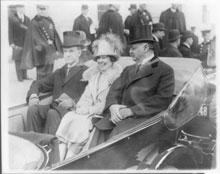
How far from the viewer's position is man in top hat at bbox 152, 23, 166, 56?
7.02 feet

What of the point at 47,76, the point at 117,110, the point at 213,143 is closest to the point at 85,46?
the point at 47,76

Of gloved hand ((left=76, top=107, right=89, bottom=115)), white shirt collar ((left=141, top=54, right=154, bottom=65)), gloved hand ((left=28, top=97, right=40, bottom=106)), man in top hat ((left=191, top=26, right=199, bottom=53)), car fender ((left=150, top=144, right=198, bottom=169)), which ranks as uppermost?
man in top hat ((left=191, top=26, right=199, bottom=53))

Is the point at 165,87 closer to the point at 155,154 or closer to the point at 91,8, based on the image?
the point at 155,154

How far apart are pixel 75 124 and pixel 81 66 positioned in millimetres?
352

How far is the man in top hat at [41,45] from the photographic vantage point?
2.15 m

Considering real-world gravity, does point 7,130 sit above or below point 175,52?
below

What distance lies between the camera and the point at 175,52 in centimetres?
215

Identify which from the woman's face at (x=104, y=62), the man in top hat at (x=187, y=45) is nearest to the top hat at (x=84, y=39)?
the woman's face at (x=104, y=62)

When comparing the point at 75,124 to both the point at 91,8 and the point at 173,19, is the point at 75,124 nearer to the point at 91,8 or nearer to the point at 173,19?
the point at 91,8

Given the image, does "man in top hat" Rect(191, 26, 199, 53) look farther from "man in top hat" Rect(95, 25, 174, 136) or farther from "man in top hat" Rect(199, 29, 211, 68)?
"man in top hat" Rect(95, 25, 174, 136)

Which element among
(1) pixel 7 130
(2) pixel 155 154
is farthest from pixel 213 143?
(1) pixel 7 130

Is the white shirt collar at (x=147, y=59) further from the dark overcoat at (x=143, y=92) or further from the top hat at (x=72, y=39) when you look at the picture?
the top hat at (x=72, y=39)

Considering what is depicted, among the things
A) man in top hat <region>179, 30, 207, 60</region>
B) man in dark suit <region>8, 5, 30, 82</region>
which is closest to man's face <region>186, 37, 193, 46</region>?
man in top hat <region>179, 30, 207, 60</region>

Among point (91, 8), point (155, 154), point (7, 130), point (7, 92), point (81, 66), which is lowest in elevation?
point (155, 154)
